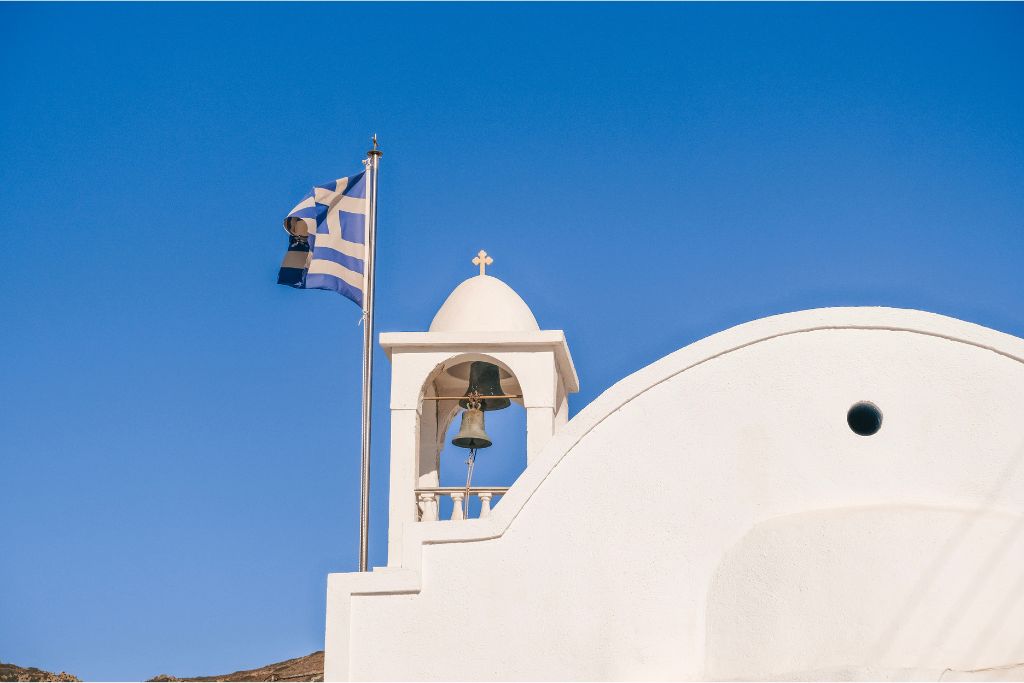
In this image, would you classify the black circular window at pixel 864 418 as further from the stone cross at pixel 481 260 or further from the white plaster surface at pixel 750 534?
the stone cross at pixel 481 260

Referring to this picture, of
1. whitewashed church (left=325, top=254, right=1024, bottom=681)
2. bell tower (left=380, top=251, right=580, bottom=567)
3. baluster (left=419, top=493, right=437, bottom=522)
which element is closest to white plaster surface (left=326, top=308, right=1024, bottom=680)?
whitewashed church (left=325, top=254, right=1024, bottom=681)

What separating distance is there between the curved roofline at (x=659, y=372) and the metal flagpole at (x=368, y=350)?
3.40 ft

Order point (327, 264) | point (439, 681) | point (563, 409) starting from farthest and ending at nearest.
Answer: point (563, 409), point (327, 264), point (439, 681)

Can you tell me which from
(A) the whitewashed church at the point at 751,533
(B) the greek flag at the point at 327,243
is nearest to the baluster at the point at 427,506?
(B) the greek flag at the point at 327,243

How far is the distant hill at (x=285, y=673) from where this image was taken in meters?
12.9

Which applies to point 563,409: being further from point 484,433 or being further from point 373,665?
point 373,665

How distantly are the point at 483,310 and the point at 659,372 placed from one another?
3.34 m

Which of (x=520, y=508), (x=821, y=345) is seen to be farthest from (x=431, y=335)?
(x=821, y=345)

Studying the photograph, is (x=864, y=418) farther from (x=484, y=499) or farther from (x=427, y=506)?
(x=427, y=506)

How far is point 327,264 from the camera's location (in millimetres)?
12672

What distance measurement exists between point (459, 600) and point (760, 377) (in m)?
2.50

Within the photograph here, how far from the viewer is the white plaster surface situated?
961 centimetres

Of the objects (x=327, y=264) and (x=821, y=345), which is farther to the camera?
(x=327, y=264)

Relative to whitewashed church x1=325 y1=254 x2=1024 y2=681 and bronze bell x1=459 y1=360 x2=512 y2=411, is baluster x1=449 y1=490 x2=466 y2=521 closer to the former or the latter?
bronze bell x1=459 y1=360 x2=512 y2=411
